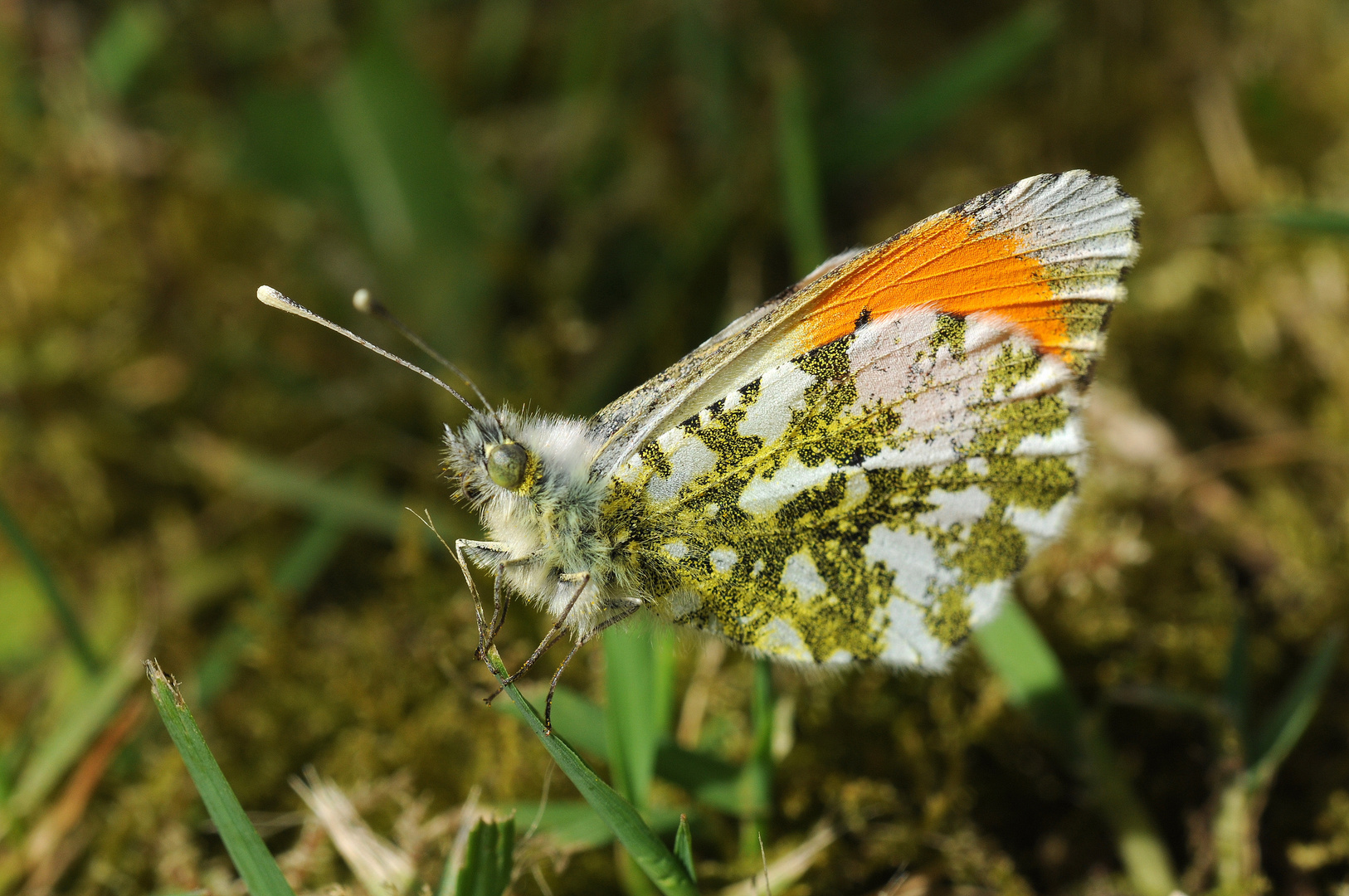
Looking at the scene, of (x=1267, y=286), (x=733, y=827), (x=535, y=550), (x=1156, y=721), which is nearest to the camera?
(x=535, y=550)

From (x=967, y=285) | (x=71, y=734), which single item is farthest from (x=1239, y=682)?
(x=71, y=734)

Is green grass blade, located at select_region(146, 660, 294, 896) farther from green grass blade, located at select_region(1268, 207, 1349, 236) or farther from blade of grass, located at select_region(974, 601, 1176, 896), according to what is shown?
green grass blade, located at select_region(1268, 207, 1349, 236)

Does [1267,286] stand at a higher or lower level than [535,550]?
higher

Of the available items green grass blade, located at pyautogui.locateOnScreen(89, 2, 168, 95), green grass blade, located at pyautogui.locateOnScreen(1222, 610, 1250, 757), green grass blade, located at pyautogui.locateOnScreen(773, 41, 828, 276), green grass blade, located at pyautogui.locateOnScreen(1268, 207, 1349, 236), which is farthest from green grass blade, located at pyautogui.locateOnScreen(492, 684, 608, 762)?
green grass blade, located at pyautogui.locateOnScreen(89, 2, 168, 95)

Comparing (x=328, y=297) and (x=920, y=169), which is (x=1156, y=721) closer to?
(x=920, y=169)

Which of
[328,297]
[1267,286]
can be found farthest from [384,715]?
[1267,286]

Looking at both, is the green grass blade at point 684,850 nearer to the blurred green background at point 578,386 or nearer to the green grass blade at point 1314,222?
the blurred green background at point 578,386

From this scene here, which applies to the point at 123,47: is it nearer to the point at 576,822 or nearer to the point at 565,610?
the point at 565,610
